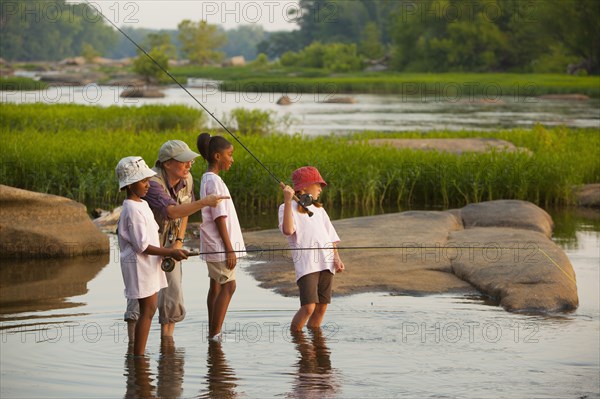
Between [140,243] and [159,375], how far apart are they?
799 millimetres

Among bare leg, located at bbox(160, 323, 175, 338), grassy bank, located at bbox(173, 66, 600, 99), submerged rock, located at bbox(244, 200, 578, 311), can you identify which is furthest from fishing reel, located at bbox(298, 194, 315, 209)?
grassy bank, located at bbox(173, 66, 600, 99)

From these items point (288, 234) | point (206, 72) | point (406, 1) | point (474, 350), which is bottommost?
point (474, 350)

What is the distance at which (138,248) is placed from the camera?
6484 mm

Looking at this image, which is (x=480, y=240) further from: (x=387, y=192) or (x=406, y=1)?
(x=406, y=1)

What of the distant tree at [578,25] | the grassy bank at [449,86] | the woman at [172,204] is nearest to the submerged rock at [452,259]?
the woman at [172,204]

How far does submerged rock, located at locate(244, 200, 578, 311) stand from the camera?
358 inches

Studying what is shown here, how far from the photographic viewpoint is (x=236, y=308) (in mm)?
8711

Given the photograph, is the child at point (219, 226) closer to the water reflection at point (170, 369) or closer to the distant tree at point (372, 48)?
the water reflection at point (170, 369)

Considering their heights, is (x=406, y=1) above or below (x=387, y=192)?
above

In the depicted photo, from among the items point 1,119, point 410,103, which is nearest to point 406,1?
point 410,103

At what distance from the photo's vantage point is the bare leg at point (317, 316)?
764 centimetres

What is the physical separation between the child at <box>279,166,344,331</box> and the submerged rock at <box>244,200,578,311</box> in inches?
50.7

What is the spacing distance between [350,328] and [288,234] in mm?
1075

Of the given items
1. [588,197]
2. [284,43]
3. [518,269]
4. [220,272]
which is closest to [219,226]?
[220,272]
